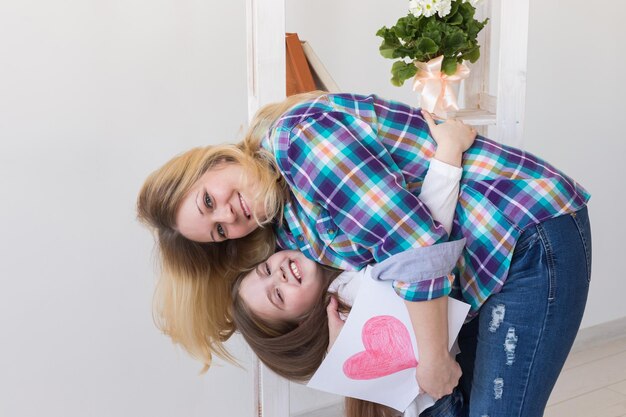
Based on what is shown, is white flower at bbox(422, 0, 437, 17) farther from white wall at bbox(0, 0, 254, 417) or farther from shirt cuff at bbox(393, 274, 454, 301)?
shirt cuff at bbox(393, 274, 454, 301)

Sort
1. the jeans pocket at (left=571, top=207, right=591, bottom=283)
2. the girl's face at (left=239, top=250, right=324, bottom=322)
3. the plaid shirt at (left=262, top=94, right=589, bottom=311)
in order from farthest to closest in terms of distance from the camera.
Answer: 1. the girl's face at (left=239, top=250, right=324, bottom=322)
2. the jeans pocket at (left=571, top=207, right=591, bottom=283)
3. the plaid shirt at (left=262, top=94, right=589, bottom=311)

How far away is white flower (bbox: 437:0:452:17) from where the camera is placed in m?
1.74

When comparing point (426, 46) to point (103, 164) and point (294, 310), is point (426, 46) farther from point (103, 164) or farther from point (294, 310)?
point (103, 164)

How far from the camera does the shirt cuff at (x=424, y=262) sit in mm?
Answer: 1221

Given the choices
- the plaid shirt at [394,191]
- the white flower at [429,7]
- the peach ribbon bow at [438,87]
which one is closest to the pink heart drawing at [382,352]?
the plaid shirt at [394,191]

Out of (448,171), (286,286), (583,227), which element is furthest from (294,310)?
(583,227)

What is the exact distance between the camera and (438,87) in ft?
5.93

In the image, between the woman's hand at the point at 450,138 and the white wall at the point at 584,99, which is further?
the white wall at the point at 584,99

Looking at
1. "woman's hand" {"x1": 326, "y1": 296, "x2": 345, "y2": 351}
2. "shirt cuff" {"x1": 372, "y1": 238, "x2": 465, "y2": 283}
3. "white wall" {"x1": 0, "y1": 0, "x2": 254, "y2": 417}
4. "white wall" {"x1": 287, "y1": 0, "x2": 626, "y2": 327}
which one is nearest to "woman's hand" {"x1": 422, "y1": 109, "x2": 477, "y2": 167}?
"shirt cuff" {"x1": 372, "y1": 238, "x2": 465, "y2": 283}

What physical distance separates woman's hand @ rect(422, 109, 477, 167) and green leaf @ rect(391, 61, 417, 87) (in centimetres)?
46

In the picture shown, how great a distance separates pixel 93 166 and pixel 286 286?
0.71 m

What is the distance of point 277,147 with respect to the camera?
1.26 m

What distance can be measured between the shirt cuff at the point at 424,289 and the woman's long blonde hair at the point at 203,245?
0.28m

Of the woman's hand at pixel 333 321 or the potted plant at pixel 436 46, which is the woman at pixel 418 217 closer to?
the woman's hand at pixel 333 321
